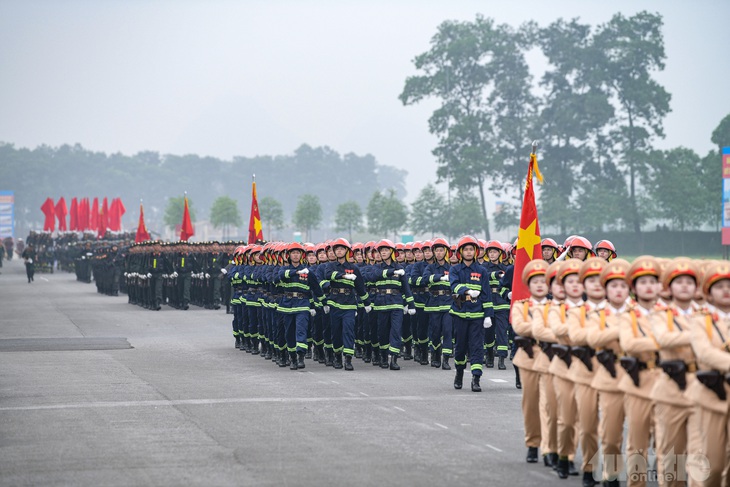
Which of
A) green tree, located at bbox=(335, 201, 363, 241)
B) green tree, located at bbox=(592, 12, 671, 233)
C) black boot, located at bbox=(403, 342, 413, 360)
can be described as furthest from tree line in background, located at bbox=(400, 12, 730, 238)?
black boot, located at bbox=(403, 342, 413, 360)

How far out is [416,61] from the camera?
76438 millimetres

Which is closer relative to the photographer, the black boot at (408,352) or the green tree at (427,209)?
the black boot at (408,352)

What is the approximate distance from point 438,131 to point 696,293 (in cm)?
6624

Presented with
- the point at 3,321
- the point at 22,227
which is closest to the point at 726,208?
the point at 3,321

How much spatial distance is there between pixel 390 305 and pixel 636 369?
1110 centimetres

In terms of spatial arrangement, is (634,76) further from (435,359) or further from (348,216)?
(435,359)

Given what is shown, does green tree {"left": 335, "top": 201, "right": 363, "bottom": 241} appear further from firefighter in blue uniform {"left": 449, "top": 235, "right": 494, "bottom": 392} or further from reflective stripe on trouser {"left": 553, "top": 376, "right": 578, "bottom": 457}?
reflective stripe on trouser {"left": 553, "top": 376, "right": 578, "bottom": 457}

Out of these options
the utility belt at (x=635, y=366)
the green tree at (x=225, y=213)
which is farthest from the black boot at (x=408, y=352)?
the green tree at (x=225, y=213)

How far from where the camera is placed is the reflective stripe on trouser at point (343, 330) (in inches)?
768

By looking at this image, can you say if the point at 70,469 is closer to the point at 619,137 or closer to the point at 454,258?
the point at 454,258

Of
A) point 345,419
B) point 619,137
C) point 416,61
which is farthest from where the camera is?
point 416,61

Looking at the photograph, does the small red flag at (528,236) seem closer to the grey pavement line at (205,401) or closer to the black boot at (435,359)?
the grey pavement line at (205,401)

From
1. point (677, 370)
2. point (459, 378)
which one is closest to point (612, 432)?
point (677, 370)

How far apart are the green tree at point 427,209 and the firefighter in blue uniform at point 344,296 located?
186 feet
